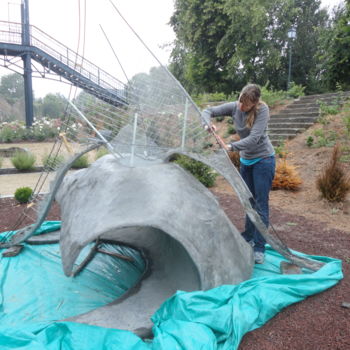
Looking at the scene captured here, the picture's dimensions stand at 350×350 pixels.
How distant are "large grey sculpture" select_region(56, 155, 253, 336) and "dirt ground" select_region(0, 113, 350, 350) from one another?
458 millimetres

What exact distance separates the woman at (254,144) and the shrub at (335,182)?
2822 mm

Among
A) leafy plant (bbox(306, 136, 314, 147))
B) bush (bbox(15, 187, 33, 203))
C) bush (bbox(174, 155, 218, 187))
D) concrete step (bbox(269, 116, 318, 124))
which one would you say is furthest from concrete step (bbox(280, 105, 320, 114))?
bush (bbox(15, 187, 33, 203))

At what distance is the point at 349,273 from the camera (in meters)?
3.04

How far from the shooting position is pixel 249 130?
2939 millimetres

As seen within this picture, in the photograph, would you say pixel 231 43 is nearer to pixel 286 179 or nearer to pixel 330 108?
pixel 330 108

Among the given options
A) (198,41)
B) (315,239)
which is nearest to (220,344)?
(315,239)

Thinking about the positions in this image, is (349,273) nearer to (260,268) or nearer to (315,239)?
(260,268)

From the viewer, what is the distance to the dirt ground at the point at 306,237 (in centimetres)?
209

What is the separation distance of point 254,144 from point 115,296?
69.6 inches

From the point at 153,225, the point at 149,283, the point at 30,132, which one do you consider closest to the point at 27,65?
the point at 30,132

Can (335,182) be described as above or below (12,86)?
below

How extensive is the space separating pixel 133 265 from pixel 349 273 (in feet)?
6.77

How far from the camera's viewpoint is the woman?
275 centimetres

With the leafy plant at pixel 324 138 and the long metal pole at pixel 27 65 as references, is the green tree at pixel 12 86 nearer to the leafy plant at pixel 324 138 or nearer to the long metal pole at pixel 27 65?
the long metal pole at pixel 27 65
